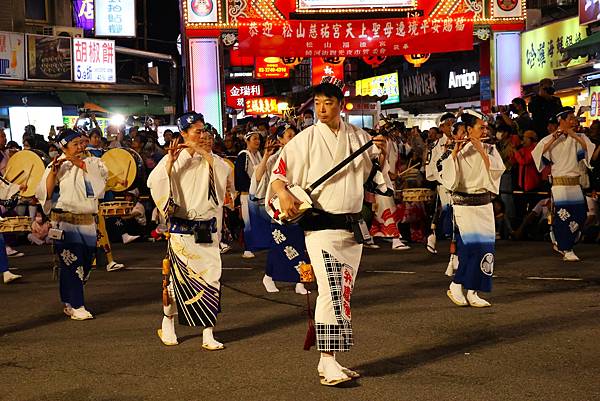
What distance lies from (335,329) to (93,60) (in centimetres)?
2555

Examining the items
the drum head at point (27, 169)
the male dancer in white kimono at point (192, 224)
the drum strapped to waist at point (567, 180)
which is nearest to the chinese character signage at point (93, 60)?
the drum head at point (27, 169)

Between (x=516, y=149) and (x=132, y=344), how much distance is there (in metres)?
8.92

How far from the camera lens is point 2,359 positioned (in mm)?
6914

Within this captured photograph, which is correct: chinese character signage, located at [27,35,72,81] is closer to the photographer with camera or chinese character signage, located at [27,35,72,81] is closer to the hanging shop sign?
the hanging shop sign

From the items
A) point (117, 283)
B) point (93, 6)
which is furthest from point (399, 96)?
point (117, 283)

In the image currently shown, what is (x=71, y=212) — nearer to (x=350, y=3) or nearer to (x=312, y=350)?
(x=312, y=350)

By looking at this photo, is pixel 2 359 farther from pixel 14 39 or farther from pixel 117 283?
pixel 14 39

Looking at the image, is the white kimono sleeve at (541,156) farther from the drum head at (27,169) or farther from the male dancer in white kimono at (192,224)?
the drum head at (27,169)

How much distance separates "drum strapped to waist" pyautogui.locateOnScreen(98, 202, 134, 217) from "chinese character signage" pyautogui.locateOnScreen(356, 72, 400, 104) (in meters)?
21.3

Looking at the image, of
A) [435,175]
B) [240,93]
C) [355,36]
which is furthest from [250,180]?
[240,93]

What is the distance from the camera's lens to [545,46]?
64.8 feet

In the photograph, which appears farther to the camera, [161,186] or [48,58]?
[48,58]

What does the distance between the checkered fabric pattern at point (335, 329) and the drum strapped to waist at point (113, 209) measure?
6.89m

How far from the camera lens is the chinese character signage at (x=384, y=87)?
3272cm
